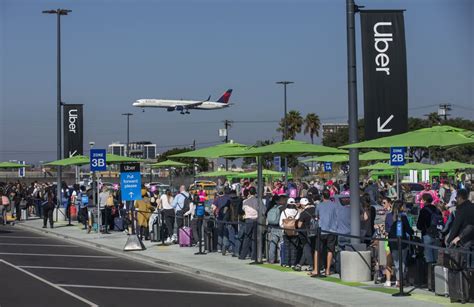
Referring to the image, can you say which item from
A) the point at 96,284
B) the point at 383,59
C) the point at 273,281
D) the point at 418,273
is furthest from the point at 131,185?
the point at 418,273

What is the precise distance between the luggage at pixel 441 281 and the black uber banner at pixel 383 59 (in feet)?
11.3

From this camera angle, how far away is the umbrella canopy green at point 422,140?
576 inches

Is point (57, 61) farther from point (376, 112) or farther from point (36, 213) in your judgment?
point (376, 112)

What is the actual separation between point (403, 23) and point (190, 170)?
94.3 metres

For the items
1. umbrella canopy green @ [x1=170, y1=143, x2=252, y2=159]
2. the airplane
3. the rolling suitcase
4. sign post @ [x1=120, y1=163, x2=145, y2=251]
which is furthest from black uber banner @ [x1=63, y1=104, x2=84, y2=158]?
the airplane

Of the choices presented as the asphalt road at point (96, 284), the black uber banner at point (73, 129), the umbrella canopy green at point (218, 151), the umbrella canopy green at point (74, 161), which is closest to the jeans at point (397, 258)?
the asphalt road at point (96, 284)

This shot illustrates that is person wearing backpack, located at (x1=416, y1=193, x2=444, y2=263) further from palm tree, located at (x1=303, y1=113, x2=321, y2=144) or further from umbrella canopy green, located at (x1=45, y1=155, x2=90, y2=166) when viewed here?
palm tree, located at (x1=303, y1=113, x2=321, y2=144)

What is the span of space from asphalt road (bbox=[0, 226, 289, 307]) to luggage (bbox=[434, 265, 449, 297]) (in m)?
2.76

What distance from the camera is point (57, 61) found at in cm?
3794

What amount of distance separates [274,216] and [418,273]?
18.1 feet

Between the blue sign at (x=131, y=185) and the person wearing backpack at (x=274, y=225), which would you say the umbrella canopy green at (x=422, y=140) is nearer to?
the person wearing backpack at (x=274, y=225)

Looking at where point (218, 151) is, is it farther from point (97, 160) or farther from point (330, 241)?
point (330, 241)

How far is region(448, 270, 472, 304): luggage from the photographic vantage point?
12.4 metres

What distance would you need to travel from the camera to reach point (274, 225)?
18938 millimetres
